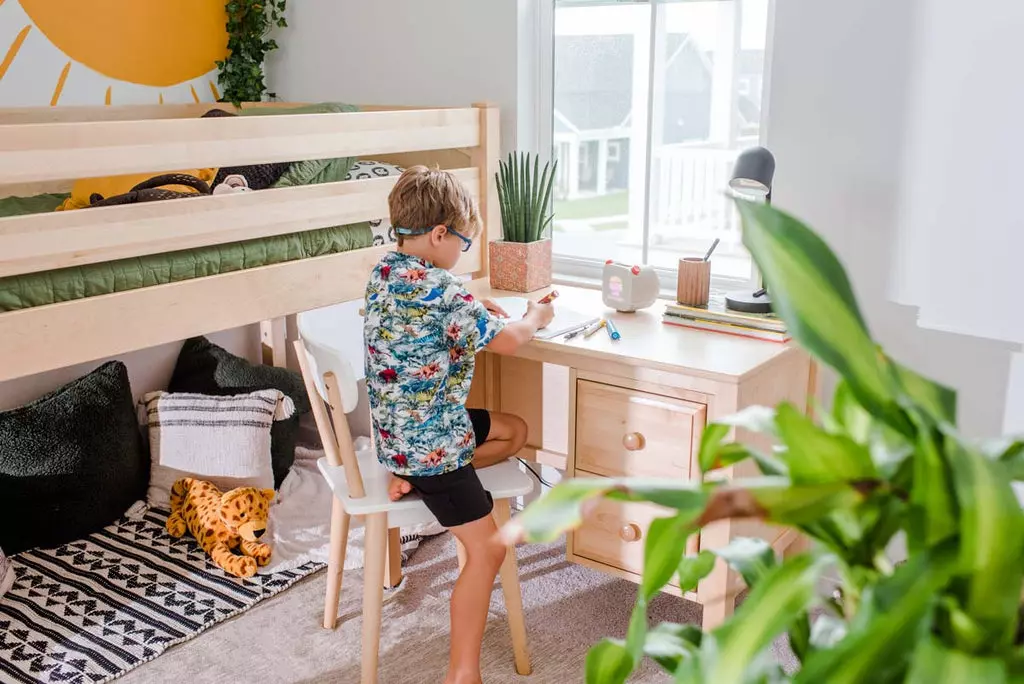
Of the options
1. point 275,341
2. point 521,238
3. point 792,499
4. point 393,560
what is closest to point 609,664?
point 792,499

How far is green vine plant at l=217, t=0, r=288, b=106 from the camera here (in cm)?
312

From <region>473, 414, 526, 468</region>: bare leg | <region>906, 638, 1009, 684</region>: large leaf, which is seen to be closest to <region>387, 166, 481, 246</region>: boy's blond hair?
<region>473, 414, 526, 468</region>: bare leg

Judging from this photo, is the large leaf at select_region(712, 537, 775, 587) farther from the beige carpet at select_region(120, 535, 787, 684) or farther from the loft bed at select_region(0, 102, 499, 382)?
the loft bed at select_region(0, 102, 499, 382)

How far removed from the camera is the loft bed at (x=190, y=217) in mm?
1759

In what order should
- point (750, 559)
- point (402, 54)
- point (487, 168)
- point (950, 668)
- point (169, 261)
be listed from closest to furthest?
point (950, 668) < point (750, 559) < point (169, 261) < point (487, 168) < point (402, 54)

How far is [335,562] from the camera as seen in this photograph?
2.15 m

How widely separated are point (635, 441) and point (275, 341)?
171 cm

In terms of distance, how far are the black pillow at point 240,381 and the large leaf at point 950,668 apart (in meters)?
2.47

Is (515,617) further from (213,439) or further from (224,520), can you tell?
(213,439)

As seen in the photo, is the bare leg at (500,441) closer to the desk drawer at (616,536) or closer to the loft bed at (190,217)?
the desk drawer at (616,536)

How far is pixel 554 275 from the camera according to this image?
9.12 feet

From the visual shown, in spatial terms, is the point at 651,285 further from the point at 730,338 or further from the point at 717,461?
the point at 717,461

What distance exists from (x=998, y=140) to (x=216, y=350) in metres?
2.27

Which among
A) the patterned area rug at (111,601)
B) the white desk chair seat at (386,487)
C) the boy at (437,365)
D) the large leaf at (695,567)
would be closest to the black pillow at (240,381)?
the patterned area rug at (111,601)
